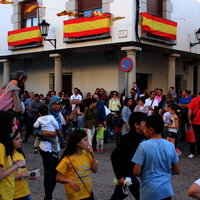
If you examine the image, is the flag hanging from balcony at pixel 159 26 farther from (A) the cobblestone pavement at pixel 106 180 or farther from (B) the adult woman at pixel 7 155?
(B) the adult woman at pixel 7 155

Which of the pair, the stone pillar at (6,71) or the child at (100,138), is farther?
the stone pillar at (6,71)

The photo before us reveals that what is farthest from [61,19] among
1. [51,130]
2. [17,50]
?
[51,130]

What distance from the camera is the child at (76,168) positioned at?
3641mm

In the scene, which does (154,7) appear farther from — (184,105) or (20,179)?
→ (20,179)

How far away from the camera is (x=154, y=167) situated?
11.2 feet

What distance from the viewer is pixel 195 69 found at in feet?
66.1

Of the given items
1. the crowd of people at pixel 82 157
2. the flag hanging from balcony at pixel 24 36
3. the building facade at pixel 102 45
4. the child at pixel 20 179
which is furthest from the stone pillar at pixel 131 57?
the child at pixel 20 179

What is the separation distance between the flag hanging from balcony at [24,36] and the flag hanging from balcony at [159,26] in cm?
577

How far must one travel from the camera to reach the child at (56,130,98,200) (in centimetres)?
364

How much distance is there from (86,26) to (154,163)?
40.2 feet

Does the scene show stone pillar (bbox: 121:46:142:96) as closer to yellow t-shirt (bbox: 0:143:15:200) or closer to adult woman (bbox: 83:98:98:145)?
adult woman (bbox: 83:98:98:145)

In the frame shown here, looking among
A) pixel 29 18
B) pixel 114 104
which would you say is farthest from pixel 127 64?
pixel 29 18

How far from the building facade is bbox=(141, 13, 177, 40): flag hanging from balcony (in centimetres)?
13

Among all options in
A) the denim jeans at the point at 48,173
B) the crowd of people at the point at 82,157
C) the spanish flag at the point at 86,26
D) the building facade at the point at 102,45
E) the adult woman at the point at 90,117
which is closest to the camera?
the crowd of people at the point at 82,157
